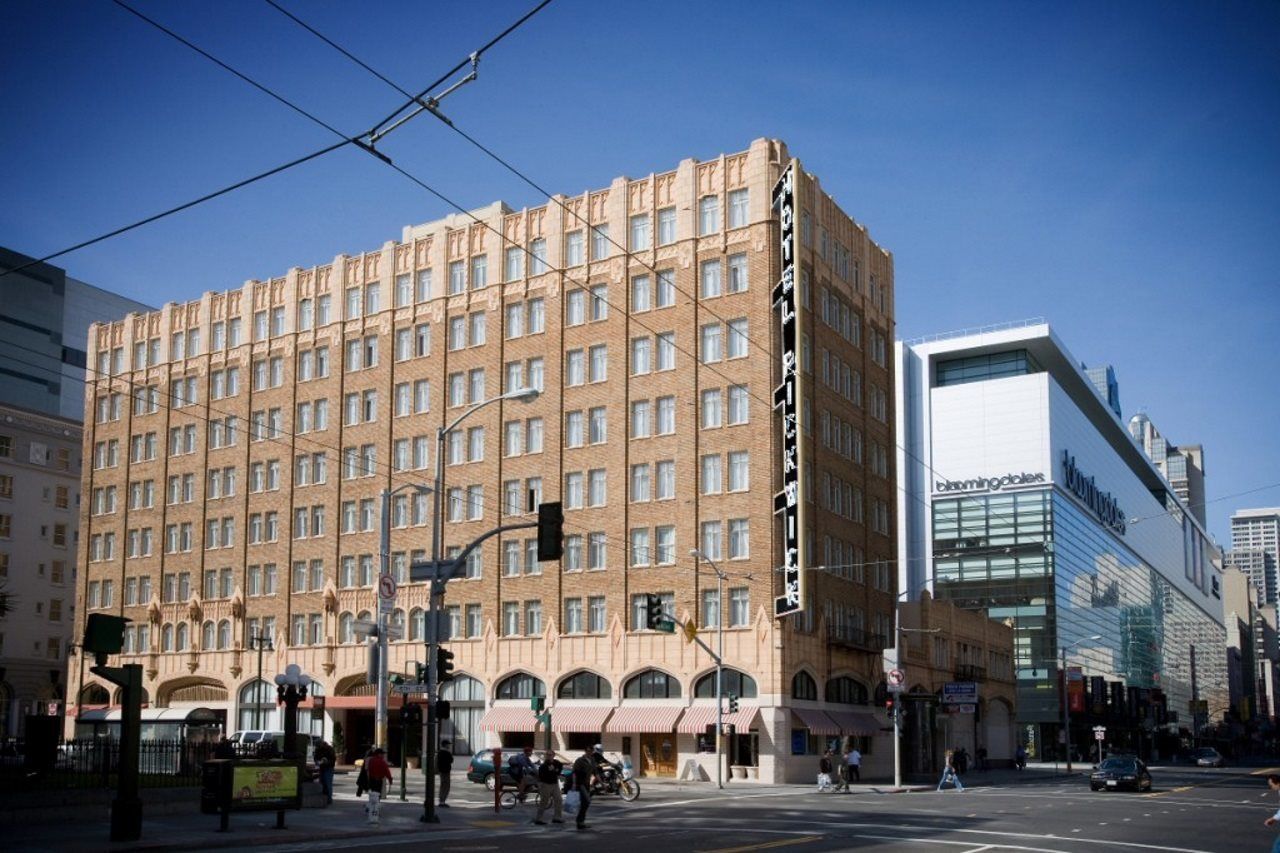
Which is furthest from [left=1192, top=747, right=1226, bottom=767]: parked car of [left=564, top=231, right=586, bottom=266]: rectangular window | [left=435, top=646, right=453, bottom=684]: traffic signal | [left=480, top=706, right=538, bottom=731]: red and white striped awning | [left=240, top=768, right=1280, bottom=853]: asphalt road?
[left=435, top=646, right=453, bottom=684]: traffic signal

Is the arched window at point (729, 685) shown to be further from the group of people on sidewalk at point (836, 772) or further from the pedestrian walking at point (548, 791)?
the pedestrian walking at point (548, 791)

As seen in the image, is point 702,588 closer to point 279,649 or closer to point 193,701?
point 279,649

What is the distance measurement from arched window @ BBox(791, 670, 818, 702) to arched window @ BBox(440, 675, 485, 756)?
17721 mm

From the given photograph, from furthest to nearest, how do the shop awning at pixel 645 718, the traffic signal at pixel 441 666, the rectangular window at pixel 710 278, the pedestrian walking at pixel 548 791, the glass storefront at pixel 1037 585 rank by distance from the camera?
the glass storefront at pixel 1037 585, the rectangular window at pixel 710 278, the shop awning at pixel 645 718, the traffic signal at pixel 441 666, the pedestrian walking at pixel 548 791

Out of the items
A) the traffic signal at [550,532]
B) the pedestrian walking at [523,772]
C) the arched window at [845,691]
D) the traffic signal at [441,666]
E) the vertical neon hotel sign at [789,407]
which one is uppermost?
the vertical neon hotel sign at [789,407]

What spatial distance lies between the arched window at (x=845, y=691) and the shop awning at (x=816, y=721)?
6.46 feet

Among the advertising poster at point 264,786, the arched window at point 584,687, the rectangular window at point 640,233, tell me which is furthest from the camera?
the rectangular window at point 640,233

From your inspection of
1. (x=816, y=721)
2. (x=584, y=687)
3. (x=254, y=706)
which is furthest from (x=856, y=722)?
A: (x=254, y=706)

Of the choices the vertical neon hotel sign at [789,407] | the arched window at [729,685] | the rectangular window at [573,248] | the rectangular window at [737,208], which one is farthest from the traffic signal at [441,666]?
the rectangular window at [573,248]

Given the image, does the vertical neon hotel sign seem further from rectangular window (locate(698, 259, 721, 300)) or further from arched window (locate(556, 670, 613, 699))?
arched window (locate(556, 670, 613, 699))

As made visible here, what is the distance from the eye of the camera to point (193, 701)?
84.6 metres

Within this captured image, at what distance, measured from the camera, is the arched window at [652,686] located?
6581cm

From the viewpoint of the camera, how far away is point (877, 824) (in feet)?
111

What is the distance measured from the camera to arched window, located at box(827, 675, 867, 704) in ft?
225
